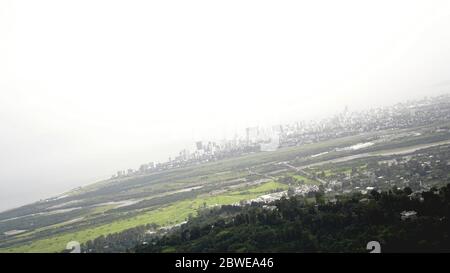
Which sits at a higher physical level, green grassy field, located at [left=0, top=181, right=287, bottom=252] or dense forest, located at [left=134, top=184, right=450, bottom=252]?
dense forest, located at [left=134, top=184, right=450, bottom=252]

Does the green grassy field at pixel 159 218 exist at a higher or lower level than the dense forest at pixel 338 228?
lower

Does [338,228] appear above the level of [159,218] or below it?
above

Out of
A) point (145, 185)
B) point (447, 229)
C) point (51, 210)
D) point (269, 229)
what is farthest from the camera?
point (145, 185)

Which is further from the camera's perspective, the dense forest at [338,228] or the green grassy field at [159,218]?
the green grassy field at [159,218]

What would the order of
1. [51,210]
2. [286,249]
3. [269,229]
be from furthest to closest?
[51,210] < [269,229] < [286,249]

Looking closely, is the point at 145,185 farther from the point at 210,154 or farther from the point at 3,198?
the point at 3,198

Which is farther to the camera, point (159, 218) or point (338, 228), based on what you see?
point (159, 218)
